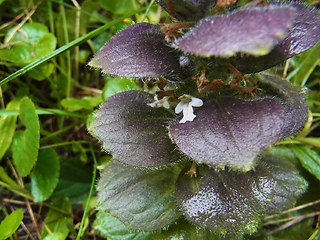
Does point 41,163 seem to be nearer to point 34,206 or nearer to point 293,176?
point 34,206

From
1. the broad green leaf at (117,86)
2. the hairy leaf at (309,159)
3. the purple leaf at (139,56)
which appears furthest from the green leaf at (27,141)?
the hairy leaf at (309,159)

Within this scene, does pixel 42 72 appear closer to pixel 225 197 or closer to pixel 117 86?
pixel 117 86

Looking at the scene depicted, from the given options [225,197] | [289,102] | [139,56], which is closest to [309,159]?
[289,102]

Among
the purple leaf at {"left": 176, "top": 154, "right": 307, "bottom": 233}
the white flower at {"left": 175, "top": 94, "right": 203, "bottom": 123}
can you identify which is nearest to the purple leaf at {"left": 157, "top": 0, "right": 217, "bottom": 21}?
the white flower at {"left": 175, "top": 94, "right": 203, "bottom": 123}

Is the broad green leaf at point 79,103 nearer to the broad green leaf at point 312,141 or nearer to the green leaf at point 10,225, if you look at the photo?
the green leaf at point 10,225

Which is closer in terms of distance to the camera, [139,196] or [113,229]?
[139,196]

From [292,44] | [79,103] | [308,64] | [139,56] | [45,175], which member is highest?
[292,44]

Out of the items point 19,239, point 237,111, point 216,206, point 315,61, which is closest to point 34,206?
point 19,239
